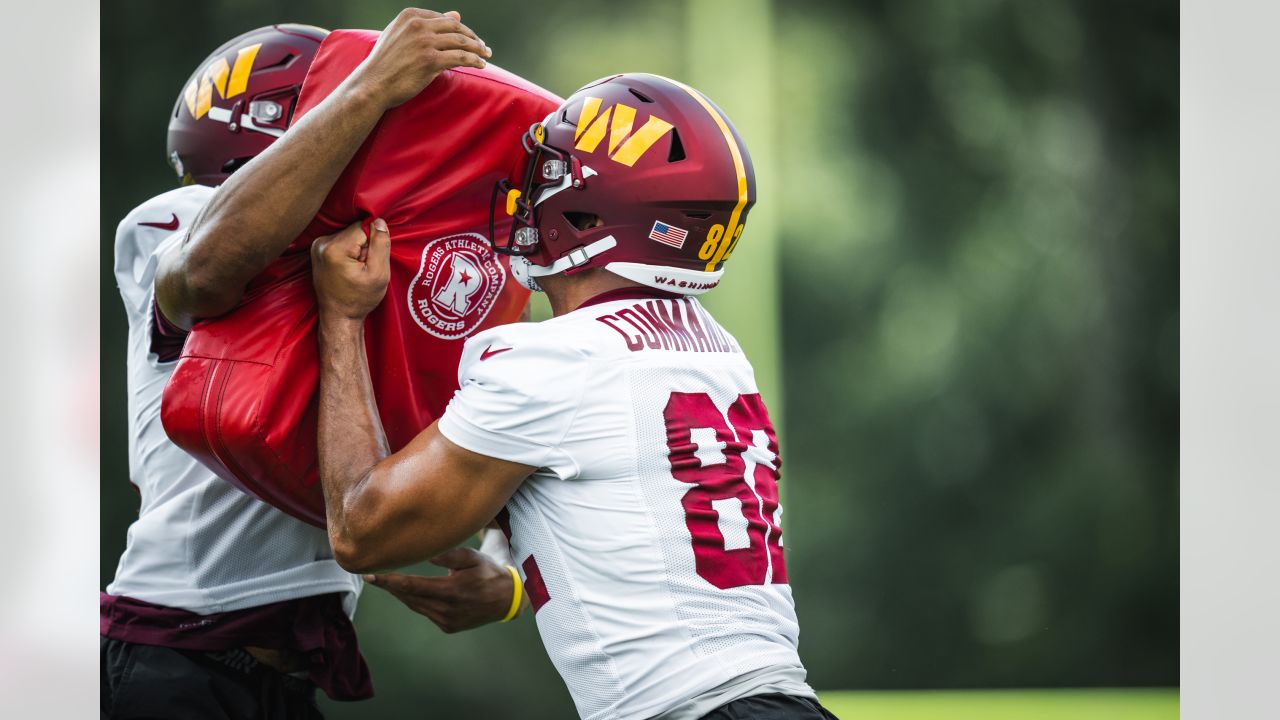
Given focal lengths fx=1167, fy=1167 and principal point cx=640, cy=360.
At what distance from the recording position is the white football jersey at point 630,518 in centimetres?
191

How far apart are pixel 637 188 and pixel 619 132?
114 millimetres

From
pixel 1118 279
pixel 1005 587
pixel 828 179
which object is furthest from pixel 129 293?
pixel 1118 279

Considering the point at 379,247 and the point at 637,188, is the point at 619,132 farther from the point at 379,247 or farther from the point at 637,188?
the point at 379,247

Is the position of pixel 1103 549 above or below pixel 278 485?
below

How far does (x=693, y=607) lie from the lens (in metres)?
1.92

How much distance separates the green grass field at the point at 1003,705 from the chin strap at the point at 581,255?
354 centimetres

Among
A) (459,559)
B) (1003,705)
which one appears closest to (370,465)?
(459,559)

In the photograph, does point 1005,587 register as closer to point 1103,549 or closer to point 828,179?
point 1103,549

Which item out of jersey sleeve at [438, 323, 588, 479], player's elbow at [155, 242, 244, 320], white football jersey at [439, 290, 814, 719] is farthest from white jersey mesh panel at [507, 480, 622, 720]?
player's elbow at [155, 242, 244, 320]

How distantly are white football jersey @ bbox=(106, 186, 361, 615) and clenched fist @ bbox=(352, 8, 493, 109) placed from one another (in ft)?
2.22

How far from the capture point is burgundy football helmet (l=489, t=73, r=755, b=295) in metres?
2.14

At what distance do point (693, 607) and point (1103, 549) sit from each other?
408 cm
